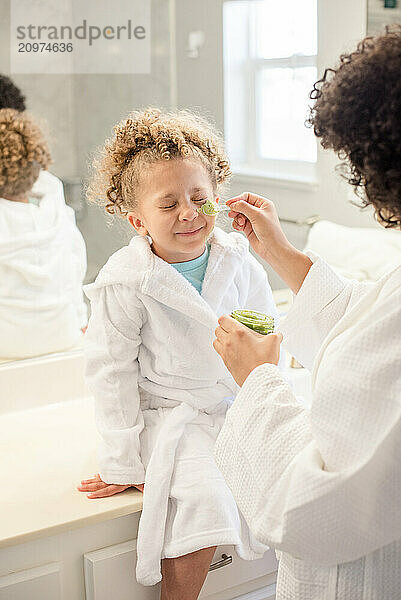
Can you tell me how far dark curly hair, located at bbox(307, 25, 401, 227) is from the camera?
0.89 m

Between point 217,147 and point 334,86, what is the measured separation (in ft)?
2.07

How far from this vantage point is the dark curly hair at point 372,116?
891mm

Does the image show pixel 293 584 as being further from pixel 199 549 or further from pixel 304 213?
pixel 304 213

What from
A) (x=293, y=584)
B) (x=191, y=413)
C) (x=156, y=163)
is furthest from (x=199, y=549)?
(x=156, y=163)

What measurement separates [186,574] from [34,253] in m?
0.80

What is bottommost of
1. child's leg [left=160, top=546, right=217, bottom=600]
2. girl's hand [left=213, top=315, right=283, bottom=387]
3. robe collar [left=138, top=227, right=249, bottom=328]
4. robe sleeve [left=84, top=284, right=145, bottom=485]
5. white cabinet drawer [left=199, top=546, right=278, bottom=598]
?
white cabinet drawer [left=199, top=546, right=278, bottom=598]

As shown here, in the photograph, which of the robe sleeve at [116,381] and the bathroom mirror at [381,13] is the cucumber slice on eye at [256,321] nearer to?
the robe sleeve at [116,381]

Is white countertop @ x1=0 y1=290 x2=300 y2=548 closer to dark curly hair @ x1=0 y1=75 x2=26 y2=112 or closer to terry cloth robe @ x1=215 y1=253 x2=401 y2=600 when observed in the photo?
terry cloth robe @ x1=215 y1=253 x2=401 y2=600

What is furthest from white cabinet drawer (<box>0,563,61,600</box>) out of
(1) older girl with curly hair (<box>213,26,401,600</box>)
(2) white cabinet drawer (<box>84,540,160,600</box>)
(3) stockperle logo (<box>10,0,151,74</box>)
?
(3) stockperle logo (<box>10,0,151,74</box>)

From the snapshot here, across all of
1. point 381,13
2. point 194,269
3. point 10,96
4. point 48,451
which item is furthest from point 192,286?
point 381,13


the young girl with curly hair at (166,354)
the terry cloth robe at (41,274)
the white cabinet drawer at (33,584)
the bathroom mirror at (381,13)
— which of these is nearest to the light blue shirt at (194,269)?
the young girl with curly hair at (166,354)

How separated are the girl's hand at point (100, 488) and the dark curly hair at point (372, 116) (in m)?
0.79

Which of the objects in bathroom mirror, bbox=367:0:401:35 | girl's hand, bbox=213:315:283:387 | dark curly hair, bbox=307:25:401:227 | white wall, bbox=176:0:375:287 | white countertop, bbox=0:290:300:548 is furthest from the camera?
bathroom mirror, bbox=367:0:401:35

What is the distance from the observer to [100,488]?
1.45 m
